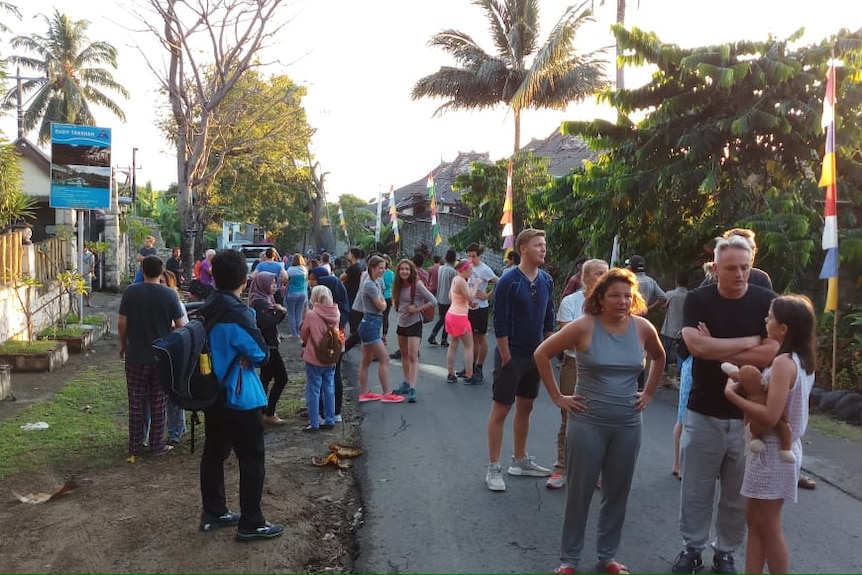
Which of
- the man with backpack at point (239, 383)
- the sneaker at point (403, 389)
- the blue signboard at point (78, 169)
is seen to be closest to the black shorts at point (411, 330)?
the sneaker at point (403, 389)

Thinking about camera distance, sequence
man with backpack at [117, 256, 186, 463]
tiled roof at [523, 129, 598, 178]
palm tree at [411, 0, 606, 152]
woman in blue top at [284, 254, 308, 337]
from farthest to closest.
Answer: tiled roof at [523, 129, 598, 178], palm tree at [411, 0, 606, 152], woman in blue top at [284, 254, 308, 337], man with backpack at [117, 256, 186, 463]

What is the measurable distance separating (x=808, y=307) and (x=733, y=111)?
884 centimetres

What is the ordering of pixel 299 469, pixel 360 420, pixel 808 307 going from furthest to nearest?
pixel 360 420 → pixel 299 469 → pixel 808 307

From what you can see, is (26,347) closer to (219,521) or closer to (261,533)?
(219,521)

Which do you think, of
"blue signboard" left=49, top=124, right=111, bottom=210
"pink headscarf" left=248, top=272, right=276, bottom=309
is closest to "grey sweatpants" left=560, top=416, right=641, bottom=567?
"pink headscarf" left=248, top=272, right=276, bottom=309

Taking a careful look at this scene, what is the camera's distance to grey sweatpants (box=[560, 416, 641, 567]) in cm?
401

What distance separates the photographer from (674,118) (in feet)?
37.9

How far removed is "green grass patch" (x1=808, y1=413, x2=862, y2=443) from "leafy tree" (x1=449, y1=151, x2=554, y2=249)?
11.9 meters

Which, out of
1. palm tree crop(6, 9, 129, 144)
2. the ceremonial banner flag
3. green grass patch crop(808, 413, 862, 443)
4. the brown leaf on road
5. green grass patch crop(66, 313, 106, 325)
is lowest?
the brown leaf on road

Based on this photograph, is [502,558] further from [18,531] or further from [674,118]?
[674,118]

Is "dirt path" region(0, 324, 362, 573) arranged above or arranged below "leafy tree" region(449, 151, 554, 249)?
below

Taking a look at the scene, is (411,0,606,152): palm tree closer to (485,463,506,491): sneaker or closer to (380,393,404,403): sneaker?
(380,393,404,403): sneaker

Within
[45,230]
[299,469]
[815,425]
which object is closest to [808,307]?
[299,469]

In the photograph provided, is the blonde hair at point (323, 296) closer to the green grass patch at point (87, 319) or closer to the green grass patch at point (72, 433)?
the green grass patch at point (72, 433)
